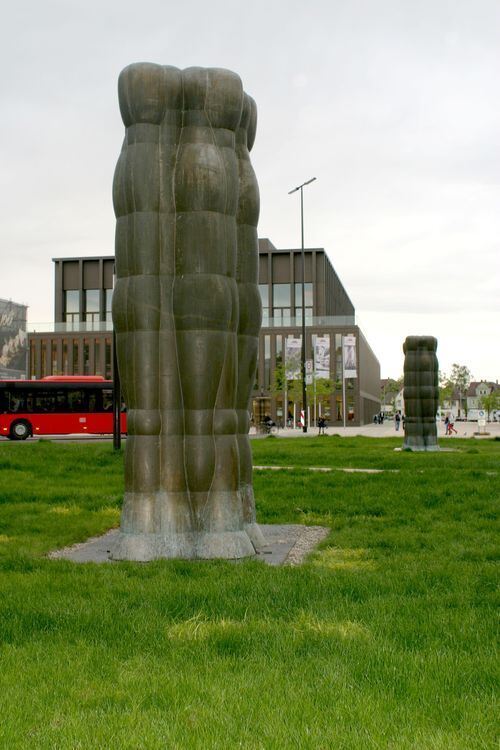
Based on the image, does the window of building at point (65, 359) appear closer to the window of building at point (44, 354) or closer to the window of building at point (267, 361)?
the window of building at point (44, 354)

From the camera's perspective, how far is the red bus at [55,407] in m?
40.1

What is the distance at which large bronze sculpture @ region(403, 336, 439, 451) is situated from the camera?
29.5m

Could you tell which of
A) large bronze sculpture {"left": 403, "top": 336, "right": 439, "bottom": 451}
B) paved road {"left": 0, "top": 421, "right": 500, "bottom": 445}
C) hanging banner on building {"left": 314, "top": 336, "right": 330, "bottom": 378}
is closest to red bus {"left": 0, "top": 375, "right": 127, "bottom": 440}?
paved road {"left": 0, "top": 421, "right": 500, "bottom": 445}

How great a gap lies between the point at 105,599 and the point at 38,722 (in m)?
2.62

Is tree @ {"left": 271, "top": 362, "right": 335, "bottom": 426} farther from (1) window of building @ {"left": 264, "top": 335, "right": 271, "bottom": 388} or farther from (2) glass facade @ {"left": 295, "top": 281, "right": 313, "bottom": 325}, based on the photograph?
(2) glass facade @ {"left": 295, "top": 281, "right": 313, "bottom": 325}

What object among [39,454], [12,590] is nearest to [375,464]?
[39,454]

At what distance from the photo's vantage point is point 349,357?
7069 cm

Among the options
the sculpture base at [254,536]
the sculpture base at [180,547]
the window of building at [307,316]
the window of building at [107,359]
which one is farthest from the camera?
the window of building at [107,359]

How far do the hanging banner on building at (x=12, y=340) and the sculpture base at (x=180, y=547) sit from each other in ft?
239

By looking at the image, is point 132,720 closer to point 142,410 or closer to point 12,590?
point 12,590

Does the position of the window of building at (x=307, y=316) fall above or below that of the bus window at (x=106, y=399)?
above

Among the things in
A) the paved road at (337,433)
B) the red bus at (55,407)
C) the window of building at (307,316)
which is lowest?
the paved road at (337,433)

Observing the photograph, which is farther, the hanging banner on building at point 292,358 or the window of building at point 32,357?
the window of building at point 32,357

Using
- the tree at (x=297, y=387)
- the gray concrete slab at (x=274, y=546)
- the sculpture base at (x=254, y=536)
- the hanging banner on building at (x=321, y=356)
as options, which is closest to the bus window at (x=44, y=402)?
the tree at (x=297, y=387)
